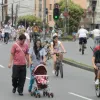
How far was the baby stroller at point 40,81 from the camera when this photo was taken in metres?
14.7

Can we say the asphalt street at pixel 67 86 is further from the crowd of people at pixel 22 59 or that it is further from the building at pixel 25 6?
the building at pixel 25 6

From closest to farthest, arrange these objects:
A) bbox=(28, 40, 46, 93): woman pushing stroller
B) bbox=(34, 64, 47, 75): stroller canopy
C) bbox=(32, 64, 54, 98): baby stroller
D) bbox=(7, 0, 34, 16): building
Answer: bbox=(32, 64, 54, 98): baby stroller
bbox=(34, 64, 47, 75): stroller canopy
bbox=(28, 40, 46, 93): woman pushing stroller
bbox=(7, 0, 34, 16): building

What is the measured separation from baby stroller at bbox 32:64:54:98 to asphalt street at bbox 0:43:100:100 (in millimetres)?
221

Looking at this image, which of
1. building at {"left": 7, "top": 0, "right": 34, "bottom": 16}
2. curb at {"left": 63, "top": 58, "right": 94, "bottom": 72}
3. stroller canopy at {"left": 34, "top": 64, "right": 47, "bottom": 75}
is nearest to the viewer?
stroller canopy at {"left": 34, "top": 64, "right": 47, "bottom": 75}

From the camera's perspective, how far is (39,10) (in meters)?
118

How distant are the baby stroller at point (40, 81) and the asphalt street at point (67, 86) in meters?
0.22

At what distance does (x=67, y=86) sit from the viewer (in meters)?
17.7

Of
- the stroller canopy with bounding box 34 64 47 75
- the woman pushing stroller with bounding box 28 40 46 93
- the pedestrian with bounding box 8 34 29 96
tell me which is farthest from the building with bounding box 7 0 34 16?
the stroller canopy with bounding box 34 64 47 75

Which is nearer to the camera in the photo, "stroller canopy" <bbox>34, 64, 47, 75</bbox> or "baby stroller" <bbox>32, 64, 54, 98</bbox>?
"baby stroller" <bbox>32, 64, 54, 98</bbox>

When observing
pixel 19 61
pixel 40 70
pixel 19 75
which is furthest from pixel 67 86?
pixel 19 61

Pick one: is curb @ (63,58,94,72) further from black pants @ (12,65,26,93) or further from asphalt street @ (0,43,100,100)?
black pants @ (12,65,26,93)

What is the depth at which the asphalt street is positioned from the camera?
1505cm

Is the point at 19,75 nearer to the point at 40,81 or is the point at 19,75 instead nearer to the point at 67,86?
the point at 40,81

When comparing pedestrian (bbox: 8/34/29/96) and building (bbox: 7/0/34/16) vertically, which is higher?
building (bbox: 7/0/34/16)
